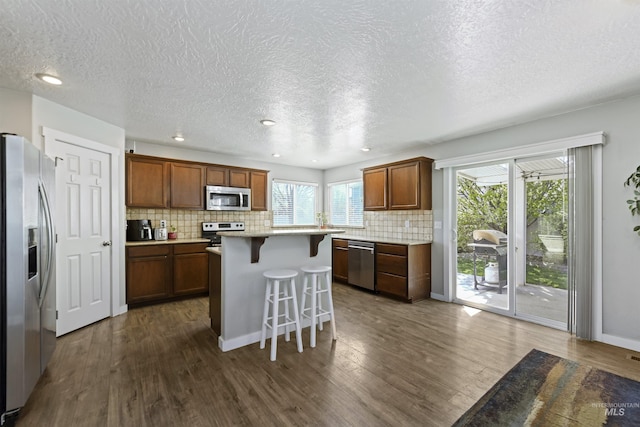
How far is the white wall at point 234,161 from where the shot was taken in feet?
15.1

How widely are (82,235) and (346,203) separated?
4590 millimetres

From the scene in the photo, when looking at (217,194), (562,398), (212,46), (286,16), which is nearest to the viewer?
(562,398)

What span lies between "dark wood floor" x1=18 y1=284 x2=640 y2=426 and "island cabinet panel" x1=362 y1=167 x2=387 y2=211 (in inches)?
84.6

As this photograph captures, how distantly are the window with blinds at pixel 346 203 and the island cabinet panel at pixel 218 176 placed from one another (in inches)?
99.7

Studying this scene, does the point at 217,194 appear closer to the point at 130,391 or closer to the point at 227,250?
the point at 227,250

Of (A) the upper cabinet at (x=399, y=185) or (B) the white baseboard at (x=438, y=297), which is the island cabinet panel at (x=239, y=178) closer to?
(A) the upper cabinet at (x=399, y=185)

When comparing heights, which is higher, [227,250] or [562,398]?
[227,250]

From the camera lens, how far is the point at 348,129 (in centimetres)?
381

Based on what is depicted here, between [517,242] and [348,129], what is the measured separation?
8.73 feet

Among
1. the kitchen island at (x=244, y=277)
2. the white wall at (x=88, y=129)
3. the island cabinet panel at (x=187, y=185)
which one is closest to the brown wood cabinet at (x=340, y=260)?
the kitchen island at (x=244, y=277)

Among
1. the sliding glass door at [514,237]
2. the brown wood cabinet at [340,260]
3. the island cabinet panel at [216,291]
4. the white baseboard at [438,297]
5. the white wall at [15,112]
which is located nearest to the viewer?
the white wall at [15,112]

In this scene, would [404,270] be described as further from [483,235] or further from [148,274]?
[148,274]

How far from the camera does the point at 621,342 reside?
2.84 metres

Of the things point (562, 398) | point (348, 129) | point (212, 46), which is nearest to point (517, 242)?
point (348, 129)
